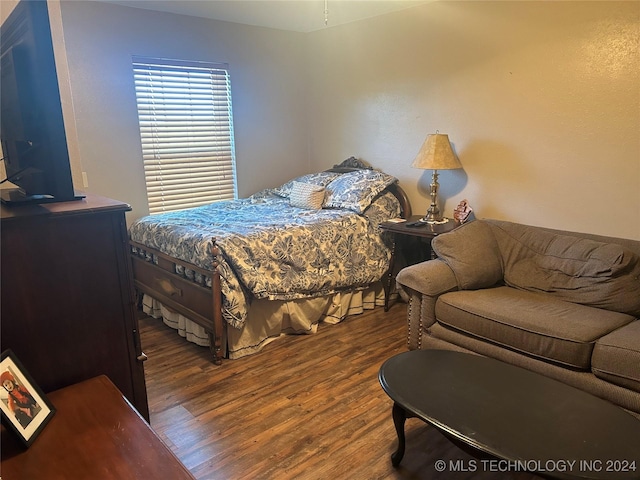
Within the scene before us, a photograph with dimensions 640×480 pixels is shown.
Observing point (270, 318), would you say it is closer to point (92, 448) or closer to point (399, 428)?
point (399, 428)

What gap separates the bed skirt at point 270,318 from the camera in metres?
2.97

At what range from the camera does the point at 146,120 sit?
12.5 feet

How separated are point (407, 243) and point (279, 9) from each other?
7.46 feet

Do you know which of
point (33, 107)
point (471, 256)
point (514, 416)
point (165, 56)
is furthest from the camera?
point (165, 56)

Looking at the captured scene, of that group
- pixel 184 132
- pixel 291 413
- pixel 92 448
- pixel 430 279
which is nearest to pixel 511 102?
pixel 430 279

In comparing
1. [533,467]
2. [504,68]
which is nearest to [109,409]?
[533,467]

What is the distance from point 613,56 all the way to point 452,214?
4.99 feet

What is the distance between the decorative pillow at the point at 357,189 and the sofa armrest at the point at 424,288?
1013 millimetres

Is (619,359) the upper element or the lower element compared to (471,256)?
lower

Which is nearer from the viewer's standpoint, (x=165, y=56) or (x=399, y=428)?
(x=399, y=428)

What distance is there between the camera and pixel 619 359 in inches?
77.1

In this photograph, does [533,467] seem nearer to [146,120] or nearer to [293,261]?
[293,261]

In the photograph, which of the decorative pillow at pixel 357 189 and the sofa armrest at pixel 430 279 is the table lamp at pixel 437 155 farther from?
the sofa armrest at pixel 430 279

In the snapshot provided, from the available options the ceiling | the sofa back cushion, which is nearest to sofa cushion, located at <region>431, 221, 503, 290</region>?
the sofa back cushion
